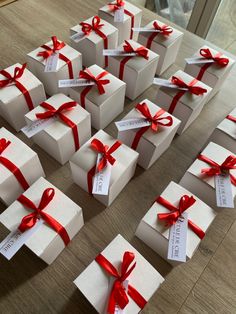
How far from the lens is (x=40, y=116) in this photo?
925mm

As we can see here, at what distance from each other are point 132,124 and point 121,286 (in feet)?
1.65

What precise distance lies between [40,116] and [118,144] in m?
0.28

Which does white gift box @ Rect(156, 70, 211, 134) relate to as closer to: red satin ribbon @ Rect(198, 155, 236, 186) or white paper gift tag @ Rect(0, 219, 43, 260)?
red satin ribbon @ Rect(198, 155, 236, 186)

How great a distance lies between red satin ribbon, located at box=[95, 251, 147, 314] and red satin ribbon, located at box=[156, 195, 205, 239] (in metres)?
0.14

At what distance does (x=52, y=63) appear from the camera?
1.09m

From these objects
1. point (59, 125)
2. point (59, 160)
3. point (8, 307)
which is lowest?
point (8, 307)

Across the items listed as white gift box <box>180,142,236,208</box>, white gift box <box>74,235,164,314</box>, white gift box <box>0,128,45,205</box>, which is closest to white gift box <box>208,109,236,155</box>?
white gift box <box>180,142,236,208</box>

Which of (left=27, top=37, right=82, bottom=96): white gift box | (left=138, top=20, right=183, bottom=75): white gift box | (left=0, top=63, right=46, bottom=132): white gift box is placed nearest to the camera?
(left=0, top=63, right=46, bottom=132): white gift box

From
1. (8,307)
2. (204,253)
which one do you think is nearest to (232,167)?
(204,253)

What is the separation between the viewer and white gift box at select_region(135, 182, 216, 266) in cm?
76

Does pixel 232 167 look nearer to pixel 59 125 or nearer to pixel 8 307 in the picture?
pixel 59 125

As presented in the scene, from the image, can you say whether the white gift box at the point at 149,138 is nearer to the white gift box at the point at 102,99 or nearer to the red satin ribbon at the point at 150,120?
the red satin ribbon at the point at 150,120

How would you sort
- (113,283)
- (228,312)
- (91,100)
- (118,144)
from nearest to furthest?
(113,283) < (228,312) < (118,144) < (91,100)

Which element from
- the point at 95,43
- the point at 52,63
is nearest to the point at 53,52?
the point at 52,63
